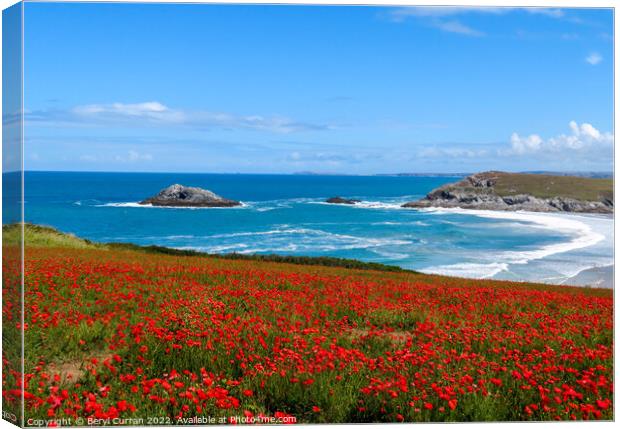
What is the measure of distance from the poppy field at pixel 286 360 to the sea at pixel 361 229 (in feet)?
12.1

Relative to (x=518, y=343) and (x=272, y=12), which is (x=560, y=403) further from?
(x=272, y=12)

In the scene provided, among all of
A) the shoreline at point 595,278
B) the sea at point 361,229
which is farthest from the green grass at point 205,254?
the shoreline at point 595,278

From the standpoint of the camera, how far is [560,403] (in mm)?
5973

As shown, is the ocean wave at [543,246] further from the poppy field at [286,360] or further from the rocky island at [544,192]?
the poppy field at [286,360]

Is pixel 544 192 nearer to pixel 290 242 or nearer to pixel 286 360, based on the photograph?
pixel 286 360

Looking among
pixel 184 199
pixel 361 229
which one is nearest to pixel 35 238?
pixel 184 199

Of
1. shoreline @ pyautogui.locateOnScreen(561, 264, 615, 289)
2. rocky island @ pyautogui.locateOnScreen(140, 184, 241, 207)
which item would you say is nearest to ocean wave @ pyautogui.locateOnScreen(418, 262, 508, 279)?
shoreline @ pyautogui.locateOnScreen(561, 264, 615, 289)

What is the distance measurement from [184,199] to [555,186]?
2498cm

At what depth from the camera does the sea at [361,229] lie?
15891mm

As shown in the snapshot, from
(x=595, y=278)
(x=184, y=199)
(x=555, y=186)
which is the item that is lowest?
(x=595, y=278)

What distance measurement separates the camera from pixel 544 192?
54.3 ft

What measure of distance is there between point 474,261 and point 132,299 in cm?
1970

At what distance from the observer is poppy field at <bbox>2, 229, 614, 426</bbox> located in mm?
5922

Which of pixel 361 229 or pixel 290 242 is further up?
pixel 361 229
